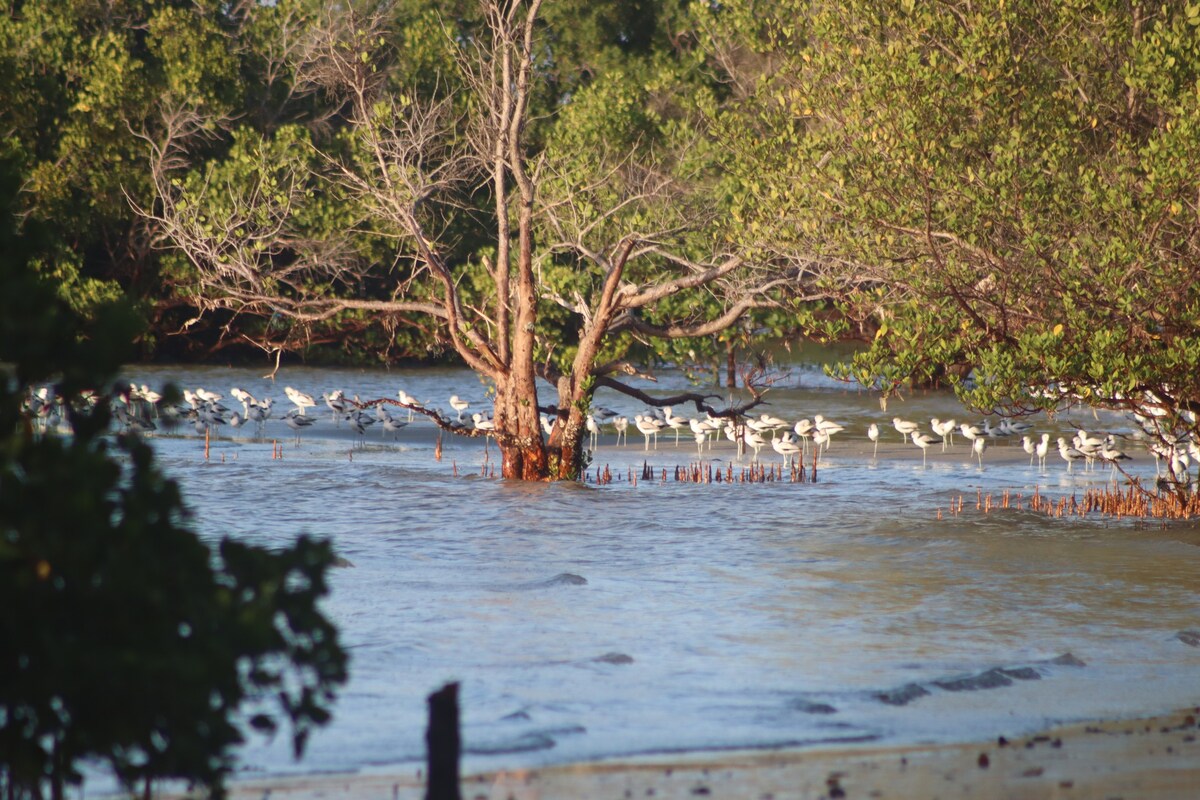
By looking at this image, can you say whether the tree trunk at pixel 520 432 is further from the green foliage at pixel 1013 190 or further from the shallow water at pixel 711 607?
the green foliage at pixel 1013 190

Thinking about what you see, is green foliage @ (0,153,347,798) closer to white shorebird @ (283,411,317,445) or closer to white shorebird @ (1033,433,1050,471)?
white shorebird @ (1033,433,1050,471)

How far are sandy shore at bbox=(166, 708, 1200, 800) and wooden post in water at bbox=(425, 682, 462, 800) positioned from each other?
66.8 inches

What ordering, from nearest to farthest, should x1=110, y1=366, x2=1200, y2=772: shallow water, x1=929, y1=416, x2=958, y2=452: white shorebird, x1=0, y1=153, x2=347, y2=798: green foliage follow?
1. x1=0, y1=153, x2=347, y2=798: green foliage
2. x1=110, y1=366, x2=1200, y2=772: shallow water
3. x1=929, y1=416, x2=958, y2=452: white shorebird

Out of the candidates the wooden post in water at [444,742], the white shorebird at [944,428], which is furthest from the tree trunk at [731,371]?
the wooden post in water at [444,742]

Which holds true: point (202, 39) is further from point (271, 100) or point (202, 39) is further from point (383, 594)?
point (383, 594)

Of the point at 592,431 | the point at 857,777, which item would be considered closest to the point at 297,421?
the point at 592,431

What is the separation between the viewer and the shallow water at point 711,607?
27.1 feet

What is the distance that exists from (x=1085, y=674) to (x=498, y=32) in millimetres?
11447

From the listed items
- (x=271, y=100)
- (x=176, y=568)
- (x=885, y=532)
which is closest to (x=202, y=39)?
(x=271, y=100)

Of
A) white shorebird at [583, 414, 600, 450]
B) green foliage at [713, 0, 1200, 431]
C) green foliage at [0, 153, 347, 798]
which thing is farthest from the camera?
white shorebird at [583, 414, 600, 450]

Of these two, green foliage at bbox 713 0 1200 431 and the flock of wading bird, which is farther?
the flock of wading bird

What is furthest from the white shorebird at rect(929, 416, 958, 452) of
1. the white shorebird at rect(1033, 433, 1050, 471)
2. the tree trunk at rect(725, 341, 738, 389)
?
the tree trunk at rect(725, 341, 738, 389)

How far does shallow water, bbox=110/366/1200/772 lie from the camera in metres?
8.26

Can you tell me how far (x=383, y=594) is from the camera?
12.1 metres
